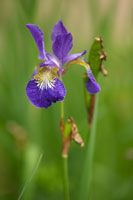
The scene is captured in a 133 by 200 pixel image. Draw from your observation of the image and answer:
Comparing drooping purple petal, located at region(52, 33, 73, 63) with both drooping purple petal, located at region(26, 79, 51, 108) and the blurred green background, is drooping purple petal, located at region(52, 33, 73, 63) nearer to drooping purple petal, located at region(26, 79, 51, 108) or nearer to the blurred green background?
drooping purple petal, located at region(26, 79, 51, 108)

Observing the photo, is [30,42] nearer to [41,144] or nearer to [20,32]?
[20,32]

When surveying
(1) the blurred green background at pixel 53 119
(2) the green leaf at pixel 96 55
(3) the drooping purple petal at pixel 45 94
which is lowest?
(1) the blurred green background at pixel 53 119

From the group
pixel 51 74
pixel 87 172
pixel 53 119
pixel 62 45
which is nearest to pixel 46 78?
pixel 51 74

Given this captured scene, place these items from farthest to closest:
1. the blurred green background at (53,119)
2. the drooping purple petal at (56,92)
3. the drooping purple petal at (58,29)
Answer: the blurred green background at (53,119), the drooping purple petal at (58,29), the drooping purple petal at (56,92)

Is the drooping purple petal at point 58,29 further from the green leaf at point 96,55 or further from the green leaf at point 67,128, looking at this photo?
the green leaf at point 67,128

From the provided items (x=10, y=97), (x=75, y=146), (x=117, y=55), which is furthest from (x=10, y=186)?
(x=117, y=55)

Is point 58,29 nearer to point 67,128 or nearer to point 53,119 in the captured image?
point 67,128

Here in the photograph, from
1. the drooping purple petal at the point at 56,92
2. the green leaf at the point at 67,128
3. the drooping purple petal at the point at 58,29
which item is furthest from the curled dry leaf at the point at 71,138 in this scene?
the drooping purple petal at the point at 58,29
